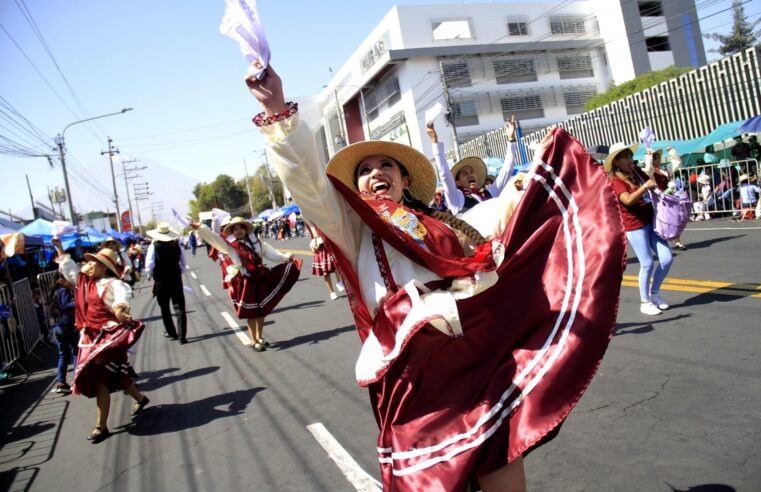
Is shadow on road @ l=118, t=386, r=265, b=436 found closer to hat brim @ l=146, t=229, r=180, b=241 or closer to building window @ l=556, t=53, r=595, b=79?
hat brim @ l=146, t=229, r=180, b=241

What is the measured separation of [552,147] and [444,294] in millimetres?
883

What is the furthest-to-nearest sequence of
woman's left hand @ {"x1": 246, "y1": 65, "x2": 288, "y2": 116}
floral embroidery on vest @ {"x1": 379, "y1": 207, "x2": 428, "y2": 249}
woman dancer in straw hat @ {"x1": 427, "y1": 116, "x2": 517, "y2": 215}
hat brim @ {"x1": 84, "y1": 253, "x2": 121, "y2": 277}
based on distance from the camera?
woman dancer in straw hat @ {"x1": 427, "y1": 116, "x2": 517, "y2": 215}
hat brim @ {"x1": 84, "y1": 253, "x2": 121, "y2": 277}
floral embroidery on vest @ {"x1": 379, "y1": 207, "x2": 428, "y2": 249}
woman's left hand @ {"x1": 246, "y1": 65, "x2": 288, "y2": 116}

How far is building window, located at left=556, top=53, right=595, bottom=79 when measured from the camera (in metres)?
48.3

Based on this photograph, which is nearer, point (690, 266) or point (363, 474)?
point (363, 474)

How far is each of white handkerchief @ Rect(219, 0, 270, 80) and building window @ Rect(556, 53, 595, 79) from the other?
2006 inches

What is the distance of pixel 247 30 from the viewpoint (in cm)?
173

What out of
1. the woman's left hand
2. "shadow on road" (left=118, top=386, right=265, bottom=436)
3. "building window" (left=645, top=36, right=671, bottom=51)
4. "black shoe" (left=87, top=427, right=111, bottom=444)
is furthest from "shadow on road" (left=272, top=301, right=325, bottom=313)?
"building window" (left=645, top=36, right=671, bottom=51)

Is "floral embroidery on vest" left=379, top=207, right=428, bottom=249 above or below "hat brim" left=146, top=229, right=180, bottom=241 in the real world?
below

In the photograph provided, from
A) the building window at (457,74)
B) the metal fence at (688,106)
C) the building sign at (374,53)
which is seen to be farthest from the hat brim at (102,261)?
the building sign at (374,53)

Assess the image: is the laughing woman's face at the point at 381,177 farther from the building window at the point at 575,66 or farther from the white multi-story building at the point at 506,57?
the building window at the point at 575,66

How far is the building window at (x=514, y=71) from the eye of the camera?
45750 millimetres

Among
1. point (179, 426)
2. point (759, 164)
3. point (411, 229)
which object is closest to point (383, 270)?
point (411, 229)

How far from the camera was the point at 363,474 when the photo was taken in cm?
369

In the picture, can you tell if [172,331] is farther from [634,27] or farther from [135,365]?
[634,27]
